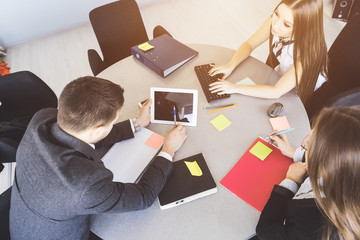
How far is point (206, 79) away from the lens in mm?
1525

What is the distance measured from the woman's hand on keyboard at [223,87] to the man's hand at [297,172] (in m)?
0.55

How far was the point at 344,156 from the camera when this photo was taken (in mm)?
775

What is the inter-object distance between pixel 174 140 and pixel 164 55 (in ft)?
2.23

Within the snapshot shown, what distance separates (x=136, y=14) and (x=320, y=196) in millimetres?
1744

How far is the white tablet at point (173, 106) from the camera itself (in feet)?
4.33

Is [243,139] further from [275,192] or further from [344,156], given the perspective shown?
[344,156]

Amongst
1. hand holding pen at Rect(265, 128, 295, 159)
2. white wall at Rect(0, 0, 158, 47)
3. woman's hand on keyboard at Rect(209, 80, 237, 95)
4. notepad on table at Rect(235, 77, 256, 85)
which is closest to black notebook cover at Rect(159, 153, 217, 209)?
hand holding pen at Rect(265, 128, 295, 159)

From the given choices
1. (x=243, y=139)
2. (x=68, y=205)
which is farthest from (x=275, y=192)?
(x=68, y=205)

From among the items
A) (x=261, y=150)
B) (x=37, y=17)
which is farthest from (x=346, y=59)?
(x=37, y=17)

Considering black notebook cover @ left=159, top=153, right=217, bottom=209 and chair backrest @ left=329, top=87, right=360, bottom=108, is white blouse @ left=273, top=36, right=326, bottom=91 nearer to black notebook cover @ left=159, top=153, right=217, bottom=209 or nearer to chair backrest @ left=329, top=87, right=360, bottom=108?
chair backrest @ left=329, top=87, right=360, bottom=108

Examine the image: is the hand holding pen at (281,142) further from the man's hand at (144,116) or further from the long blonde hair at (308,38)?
the man's hand at (144,116)

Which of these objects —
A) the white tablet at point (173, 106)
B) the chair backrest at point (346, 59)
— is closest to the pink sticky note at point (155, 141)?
the white tablet at point (173, 106)

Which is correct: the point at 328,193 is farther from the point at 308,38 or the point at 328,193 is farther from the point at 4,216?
the point at 4,216

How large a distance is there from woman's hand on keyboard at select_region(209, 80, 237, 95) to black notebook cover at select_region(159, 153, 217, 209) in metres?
0.49
